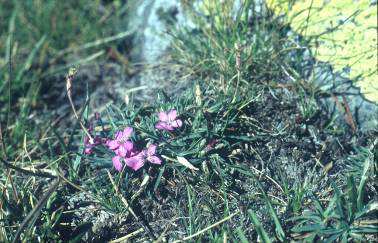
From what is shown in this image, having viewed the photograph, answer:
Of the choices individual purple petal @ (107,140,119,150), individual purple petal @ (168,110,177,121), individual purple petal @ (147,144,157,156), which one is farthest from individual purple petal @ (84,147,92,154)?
individual purple petal @ (168,110,177,121)

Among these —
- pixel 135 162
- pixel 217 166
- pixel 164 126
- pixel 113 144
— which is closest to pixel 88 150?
pixel 113 144

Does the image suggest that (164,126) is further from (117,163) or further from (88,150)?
(88,150)

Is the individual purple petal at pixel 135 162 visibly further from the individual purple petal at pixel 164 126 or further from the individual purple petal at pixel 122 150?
the individual purple petal at pixel 164 126

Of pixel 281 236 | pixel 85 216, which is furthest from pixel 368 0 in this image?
pixel 85 216

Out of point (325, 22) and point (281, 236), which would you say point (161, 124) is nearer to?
point (281, 236)

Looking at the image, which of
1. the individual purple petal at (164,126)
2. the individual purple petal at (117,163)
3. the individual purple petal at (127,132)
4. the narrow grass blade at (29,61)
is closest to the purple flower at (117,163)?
the individual purple petal at (117,163)

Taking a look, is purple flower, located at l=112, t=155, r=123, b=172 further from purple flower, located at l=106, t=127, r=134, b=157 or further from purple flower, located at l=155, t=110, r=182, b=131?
purple flower, located at l=155, t=110, r=182, b=131

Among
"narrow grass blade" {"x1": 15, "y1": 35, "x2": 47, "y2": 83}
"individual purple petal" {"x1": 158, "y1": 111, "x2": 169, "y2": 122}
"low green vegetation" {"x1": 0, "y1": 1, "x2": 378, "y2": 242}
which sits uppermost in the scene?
"narrow grass blade" {"x1": 15, "y1": 35, "x2": 47, "y2": 83}
